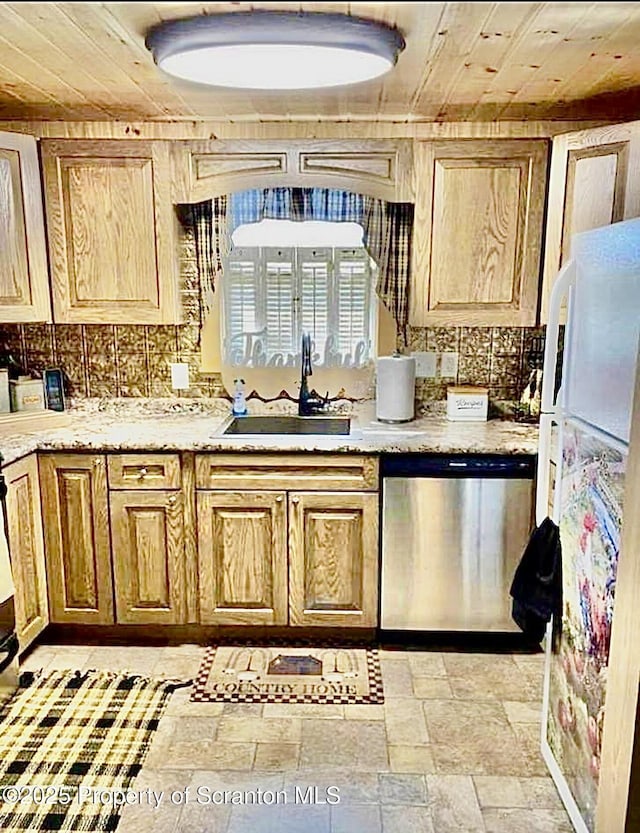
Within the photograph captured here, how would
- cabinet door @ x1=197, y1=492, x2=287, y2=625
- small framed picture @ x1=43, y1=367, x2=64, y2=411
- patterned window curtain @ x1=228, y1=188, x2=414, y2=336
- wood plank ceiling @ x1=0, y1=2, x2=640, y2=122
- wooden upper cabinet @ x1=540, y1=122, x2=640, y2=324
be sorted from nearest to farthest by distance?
wood plank ceiling @ x1=0, y1=2, x2=640, y2=122, wooden upper cabinet @ x1=540, y1=122, x2=640, y2=324, cabinet door @ x1=197, y1=492, x2=287, y2=625, patterned window curtain @ x1=228, y1=188, x2=414, y2=336, small framed picture @ x1=43, y1=367, x2=64, y2=411

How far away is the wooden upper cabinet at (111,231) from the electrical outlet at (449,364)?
1279 mm

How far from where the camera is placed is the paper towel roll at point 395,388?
314 centimetres

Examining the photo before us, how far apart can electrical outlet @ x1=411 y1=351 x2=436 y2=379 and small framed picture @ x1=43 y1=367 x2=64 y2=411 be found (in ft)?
5.55

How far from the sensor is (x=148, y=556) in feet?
9.78

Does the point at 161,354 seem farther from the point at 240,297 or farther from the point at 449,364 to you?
the point at 449,364

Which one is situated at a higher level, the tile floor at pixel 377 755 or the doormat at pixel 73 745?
the doormat at pixel 73 745

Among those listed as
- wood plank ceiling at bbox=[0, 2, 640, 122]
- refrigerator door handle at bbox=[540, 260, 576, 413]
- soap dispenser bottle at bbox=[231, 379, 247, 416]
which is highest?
wood plank ceiling at bbox=[0, 2, 640, 122]

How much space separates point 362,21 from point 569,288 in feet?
3.20

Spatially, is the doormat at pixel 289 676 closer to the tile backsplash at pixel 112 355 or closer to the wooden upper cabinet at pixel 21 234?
the tile backsplash at pixel 112 355

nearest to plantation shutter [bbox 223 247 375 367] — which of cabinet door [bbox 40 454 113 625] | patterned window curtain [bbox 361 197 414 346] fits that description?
patterned window curtain [bbox 361 197 414 346]

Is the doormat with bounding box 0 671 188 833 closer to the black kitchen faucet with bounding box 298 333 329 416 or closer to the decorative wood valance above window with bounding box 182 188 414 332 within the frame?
the black kitchen faucet with bounding box 298 333 329 416

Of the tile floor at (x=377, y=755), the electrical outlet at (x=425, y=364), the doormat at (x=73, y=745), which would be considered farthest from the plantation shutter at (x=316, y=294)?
the doormat at (x=73, y=745)

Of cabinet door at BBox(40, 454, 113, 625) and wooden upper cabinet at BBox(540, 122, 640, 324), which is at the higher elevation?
wooden upper cabinet at BBox(540, 122, 640, 324)

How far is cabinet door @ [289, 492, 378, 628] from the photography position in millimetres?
2916
